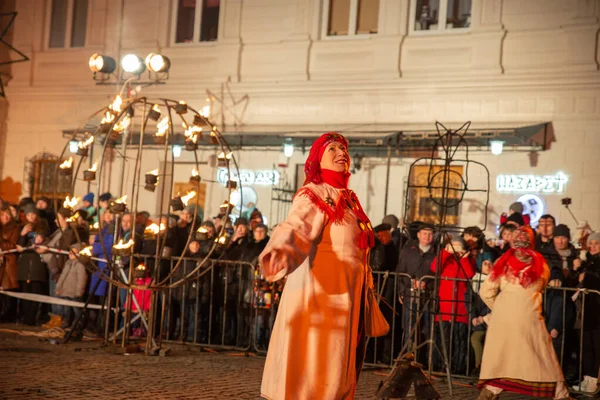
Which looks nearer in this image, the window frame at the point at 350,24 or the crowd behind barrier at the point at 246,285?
the crowd behind barrier at the point at 246,285

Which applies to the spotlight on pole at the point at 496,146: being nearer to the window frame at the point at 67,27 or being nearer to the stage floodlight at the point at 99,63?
the stage floodlight at the point at 99,63

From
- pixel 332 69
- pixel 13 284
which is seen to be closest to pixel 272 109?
pixel 332 69

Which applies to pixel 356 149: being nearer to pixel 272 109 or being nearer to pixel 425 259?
pixel 272 109

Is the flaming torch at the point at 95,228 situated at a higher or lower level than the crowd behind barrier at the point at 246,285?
higher

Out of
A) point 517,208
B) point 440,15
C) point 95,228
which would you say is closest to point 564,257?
point 517,208

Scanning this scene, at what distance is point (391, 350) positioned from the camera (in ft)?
37.9

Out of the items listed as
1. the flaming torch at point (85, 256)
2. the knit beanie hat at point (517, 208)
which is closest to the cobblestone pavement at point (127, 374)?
the flaming torch at point (85, 256)

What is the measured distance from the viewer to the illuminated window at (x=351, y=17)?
1961 cm

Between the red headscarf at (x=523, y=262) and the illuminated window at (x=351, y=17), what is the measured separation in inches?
424

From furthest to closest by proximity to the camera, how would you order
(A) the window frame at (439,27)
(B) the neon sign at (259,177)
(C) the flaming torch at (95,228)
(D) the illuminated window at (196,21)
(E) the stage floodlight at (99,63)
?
(D) the illuminated window at (196,21)
(B) the neon sign at (259,177)
(A) the window frame at (439,27)
(E) the stage floodlight at (99,63)
(C) the flaming torch at (95,228)

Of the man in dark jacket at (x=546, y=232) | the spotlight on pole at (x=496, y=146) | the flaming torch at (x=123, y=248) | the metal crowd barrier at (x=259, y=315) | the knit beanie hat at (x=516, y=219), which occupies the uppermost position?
the spotlight on pole at (x=496, y=146)

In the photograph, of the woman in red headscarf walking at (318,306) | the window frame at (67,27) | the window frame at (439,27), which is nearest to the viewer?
the woman in red headscarf walking at (318,306)

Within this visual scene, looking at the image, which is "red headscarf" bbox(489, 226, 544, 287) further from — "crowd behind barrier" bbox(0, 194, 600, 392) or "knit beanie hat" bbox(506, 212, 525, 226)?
"knit beanie hat" bbox(506, 212, 525, 226)

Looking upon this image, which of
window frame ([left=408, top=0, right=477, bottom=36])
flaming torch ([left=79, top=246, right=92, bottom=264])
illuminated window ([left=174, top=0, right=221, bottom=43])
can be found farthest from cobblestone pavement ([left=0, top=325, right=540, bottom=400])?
illuminated window ([left=174, top=0, right=221, bottom=43])
